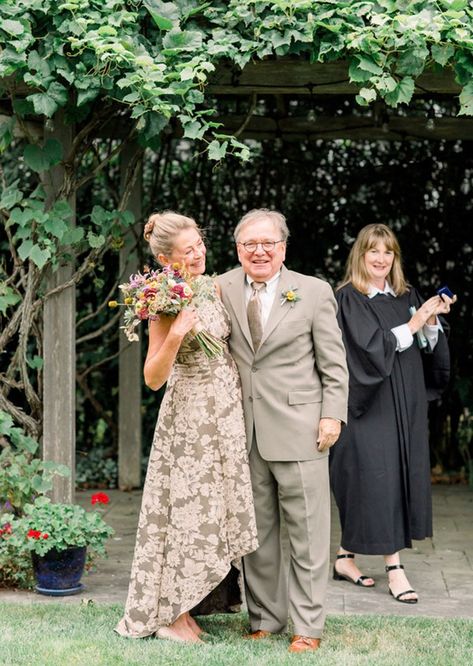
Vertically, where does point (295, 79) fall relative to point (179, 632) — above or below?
above

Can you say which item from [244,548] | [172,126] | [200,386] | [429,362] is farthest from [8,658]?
[172,126]

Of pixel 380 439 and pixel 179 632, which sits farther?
pixel 380 439

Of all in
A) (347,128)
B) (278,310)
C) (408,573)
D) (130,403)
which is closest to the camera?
(278,310)

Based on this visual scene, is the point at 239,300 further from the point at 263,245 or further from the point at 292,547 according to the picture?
the point at 292,547

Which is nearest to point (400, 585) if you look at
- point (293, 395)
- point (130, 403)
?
point (293, 395)

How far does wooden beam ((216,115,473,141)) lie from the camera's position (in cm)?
669

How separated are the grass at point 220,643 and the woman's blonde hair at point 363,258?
1587 millimetres

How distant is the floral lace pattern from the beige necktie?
12 centimetres

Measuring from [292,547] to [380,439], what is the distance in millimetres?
1022

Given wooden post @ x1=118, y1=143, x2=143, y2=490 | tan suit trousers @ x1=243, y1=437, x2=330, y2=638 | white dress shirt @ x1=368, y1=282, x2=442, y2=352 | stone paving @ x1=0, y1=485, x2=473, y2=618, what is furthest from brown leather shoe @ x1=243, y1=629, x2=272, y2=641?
wooden post @ x1=118, y1=143, x2=143, y2=490

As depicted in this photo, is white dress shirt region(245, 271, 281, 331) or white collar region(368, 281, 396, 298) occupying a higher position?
white collar region(368, 281, 396, 298)

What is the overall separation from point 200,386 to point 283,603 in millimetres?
967

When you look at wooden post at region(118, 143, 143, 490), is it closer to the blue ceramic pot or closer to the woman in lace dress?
the blue ceramic pot

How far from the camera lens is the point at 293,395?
384 cm
